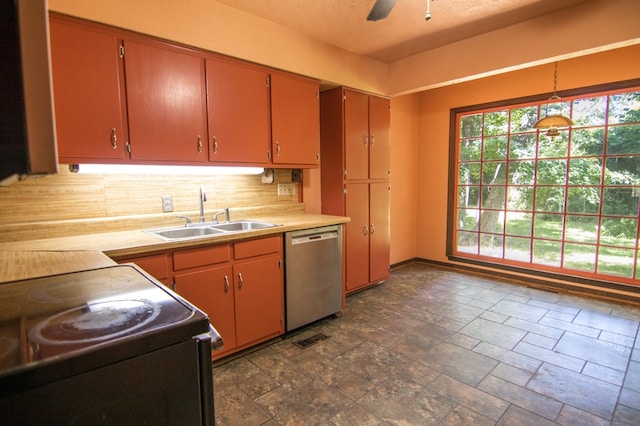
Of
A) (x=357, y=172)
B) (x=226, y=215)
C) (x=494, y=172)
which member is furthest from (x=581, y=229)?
(x=226, y=215)

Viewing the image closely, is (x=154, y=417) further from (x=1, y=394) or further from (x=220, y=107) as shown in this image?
(x=220, y=107)

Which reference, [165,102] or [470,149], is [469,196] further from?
[165,102]

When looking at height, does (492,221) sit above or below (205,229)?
below

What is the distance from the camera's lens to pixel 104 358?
2.24ft

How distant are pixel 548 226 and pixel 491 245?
2.37ft

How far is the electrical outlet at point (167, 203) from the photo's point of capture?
103 inches

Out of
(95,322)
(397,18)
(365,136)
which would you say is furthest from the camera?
(365,136)

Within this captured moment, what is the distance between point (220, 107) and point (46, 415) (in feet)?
7.44

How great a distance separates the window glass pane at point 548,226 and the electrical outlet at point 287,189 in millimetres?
3041

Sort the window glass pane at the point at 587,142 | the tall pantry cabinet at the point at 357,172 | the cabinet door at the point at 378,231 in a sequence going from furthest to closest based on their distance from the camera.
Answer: the cabinet door at the point at 378,231 < the window glass pane at the point at 587,142 < the tall pantry cabinet at the point at 357,172

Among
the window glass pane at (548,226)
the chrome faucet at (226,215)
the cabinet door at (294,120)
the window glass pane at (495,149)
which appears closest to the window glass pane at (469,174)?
the window glass pane at (495,149)

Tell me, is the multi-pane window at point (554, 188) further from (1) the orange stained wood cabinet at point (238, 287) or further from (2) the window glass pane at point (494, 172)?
(1) the orange stained wood cabinet at point (238, 287)

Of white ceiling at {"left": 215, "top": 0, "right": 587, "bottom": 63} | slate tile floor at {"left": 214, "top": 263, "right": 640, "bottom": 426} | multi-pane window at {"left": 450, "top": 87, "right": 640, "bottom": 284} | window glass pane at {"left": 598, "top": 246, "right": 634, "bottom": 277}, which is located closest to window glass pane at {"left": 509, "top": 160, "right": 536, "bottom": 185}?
multi-pane window at {"left": 450, "top": 87, "right": 640, "bottom": 284}

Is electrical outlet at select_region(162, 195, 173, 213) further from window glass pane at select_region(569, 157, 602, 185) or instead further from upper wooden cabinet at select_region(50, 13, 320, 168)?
window glass pane at select_region(569, 157, 602, 185)
